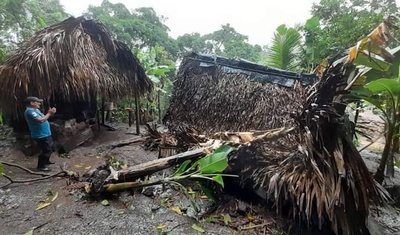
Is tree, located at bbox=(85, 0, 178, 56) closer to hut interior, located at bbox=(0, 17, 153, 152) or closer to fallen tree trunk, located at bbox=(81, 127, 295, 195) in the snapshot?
hut interior, located at bbox=(0, 17, 153, 152)

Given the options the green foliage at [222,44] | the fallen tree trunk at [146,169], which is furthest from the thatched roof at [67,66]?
the green foliage at [222,44]

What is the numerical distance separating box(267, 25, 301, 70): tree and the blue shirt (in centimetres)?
583

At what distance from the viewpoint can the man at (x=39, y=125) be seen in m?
4.64

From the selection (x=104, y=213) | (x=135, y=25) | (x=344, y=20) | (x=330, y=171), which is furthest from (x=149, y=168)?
(x=135, y=25)

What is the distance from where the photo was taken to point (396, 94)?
2783mm

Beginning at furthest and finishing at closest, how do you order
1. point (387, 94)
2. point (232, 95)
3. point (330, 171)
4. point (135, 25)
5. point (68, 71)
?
1. point (135, 25)
2. point (68, 71)
3. point (232, 95)
4. point (387, 94)
5. point (330, 171)

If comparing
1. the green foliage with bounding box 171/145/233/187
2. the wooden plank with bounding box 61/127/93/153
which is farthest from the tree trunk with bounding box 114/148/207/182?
the wooden plank with bounding box 61/127/93/153

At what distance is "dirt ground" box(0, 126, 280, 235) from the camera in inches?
127

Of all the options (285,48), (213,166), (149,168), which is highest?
(285,48)

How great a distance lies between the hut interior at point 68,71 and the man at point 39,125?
128 centimetres

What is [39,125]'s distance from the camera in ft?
15.7

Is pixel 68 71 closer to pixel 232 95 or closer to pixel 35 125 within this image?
pixel 35 125

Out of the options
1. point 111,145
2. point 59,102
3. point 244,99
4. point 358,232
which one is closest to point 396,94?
point 358,232

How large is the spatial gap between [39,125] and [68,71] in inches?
76.7
